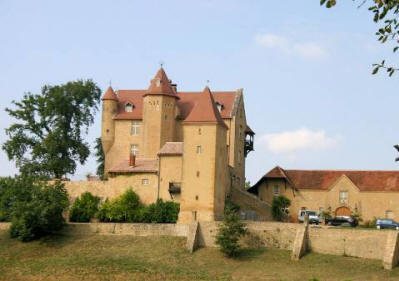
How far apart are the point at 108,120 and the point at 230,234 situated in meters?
20.4

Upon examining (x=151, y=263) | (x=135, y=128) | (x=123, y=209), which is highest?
(x=135, y=128)

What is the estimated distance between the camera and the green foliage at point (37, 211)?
1944 inches

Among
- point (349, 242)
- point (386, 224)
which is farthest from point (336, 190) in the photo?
point (349, 242)

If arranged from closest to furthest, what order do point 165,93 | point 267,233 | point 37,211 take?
point 267,233 → point 37,211 → point 165,93

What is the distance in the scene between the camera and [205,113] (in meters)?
51.6

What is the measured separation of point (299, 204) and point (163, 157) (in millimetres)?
13565

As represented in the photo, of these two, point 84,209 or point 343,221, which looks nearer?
point 343,221

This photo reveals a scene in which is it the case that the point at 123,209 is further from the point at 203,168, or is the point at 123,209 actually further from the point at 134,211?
the point at 203,168

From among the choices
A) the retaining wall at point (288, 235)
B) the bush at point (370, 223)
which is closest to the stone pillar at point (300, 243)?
the retaining wall at point (288, 235)

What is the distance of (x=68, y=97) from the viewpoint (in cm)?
6147

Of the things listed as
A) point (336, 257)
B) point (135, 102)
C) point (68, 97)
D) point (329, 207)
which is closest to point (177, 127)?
point (135, 102)

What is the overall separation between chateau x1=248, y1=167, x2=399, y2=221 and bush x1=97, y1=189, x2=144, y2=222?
41.9ft

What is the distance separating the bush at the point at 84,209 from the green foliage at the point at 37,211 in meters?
2.90

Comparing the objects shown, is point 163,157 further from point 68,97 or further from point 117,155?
point 68,97
